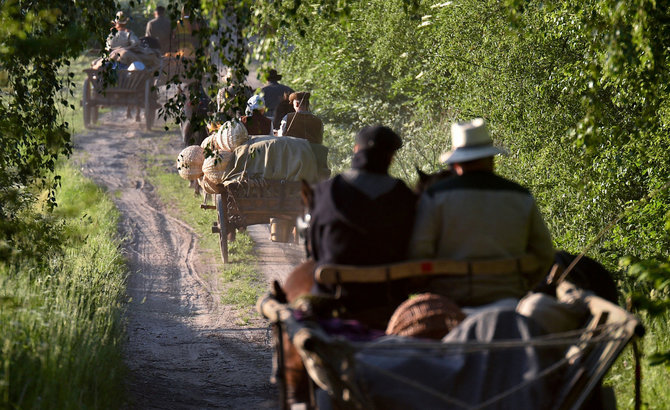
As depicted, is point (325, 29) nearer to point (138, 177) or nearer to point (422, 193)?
point (138, 177)

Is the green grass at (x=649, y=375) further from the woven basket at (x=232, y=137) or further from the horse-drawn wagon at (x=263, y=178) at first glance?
the woven basket at (x=232, y=137)

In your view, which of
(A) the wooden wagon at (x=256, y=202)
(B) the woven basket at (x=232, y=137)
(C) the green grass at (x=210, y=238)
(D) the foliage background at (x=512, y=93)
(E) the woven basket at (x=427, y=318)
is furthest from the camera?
(A) the wooden wagon at (x=256, y=202)

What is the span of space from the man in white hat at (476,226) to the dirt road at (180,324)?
3.35m

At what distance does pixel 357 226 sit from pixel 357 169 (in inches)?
13.9

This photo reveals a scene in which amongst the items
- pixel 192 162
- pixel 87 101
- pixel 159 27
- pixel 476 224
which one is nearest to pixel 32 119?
pixel 476 224

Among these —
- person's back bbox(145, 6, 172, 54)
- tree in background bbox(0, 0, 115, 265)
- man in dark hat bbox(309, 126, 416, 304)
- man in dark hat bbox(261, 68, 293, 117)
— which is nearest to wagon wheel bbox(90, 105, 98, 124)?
person's back bbox(145, 6, 172, 54)

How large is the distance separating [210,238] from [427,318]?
11885 mm

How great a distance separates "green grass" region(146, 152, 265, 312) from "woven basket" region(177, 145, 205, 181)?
49.8 inches

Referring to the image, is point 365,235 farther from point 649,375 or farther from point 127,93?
point 127,93

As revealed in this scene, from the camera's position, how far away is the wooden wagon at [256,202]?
13391 mm

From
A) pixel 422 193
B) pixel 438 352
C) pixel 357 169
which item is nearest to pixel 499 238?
pixel 422 193

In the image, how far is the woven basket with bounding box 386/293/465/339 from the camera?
4.47 meters

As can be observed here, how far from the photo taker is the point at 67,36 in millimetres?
5887

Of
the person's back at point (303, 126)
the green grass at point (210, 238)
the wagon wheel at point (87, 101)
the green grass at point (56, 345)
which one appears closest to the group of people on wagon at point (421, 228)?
the green grass at point (56, 345)
